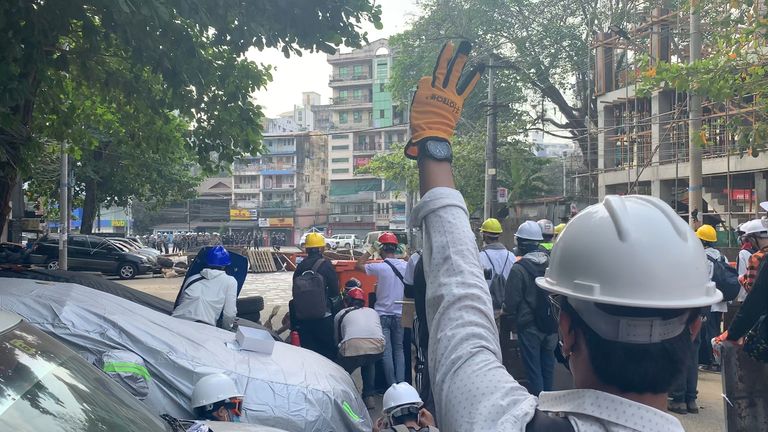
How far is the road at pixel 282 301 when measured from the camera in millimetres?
6649

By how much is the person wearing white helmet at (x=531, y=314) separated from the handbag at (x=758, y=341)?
1.86m

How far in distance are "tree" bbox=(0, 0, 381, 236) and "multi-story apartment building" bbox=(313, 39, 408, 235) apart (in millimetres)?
71645

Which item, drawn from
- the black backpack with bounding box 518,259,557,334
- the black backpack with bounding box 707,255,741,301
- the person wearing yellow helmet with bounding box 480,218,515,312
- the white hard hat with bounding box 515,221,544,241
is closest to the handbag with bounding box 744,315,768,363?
the black backpack with bounding box 518,259,557,334

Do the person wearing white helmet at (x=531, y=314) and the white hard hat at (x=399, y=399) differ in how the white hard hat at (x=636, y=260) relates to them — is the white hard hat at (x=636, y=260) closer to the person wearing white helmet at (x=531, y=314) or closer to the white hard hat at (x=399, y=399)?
the white hard hat at (x=399, y=399)

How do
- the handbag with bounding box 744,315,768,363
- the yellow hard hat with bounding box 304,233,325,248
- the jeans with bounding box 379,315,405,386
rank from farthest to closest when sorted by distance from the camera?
the yellow hard hat with bounding box 304,233,325,248 → the jeans with bounding box 379,315,405,386 → the handbag with bounding box 744,315,768,363

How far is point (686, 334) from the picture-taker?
1347mm

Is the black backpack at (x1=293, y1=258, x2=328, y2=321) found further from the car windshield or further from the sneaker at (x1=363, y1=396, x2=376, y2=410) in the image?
the car windshield

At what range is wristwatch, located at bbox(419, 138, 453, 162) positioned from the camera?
161 cm

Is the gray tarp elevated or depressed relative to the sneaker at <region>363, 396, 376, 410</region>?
elevated

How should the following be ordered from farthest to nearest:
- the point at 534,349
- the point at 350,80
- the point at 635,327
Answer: the point at 350,80
the point at 534,349
the point at 635,327

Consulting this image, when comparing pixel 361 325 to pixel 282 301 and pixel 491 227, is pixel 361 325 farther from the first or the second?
pixel 282 301

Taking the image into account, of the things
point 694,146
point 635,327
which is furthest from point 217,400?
point 694,146

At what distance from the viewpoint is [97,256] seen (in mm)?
27312

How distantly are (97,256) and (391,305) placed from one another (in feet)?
73.4
